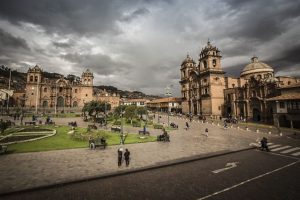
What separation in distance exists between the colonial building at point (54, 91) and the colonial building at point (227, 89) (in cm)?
3531

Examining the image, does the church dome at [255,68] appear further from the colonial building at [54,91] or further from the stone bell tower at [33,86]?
the stone bell tower at [33,86]

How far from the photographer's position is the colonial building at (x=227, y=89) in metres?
47.8

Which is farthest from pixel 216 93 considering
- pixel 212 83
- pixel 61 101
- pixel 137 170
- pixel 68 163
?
pixel 61 101

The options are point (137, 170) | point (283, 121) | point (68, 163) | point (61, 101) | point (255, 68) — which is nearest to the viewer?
point (137, 170)

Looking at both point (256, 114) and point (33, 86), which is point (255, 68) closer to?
point (256, 114)

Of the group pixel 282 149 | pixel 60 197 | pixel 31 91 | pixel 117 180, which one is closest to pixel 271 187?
pixel 117 180

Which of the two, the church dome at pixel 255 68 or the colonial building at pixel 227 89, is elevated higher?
the church dome at pixel 255 68

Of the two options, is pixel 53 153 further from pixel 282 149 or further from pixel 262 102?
pixel 262 102

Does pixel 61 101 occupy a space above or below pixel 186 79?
below

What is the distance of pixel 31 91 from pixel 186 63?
196 feet

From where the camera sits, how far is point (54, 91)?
77062 millimetres

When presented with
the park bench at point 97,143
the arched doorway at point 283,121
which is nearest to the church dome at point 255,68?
the arched doorway at point 283,121

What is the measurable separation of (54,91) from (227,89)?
64926 mm

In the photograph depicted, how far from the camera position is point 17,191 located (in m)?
8.68
